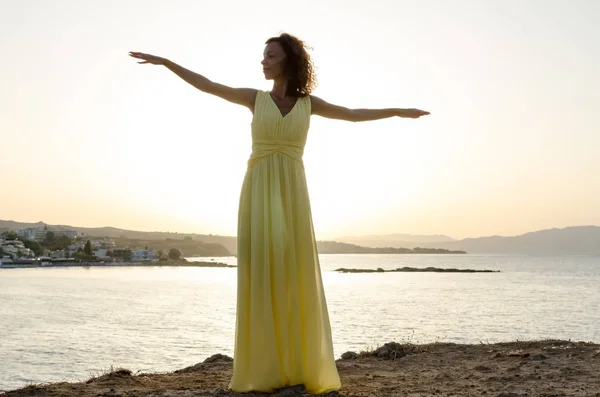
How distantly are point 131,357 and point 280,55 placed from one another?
17876 mm

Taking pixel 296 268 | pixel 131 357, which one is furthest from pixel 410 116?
pixel 131 357

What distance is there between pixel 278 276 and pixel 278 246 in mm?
239

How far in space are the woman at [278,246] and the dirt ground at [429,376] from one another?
0.22 meters

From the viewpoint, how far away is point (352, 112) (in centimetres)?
595

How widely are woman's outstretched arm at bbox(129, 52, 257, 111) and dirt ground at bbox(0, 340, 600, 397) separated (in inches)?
93.2

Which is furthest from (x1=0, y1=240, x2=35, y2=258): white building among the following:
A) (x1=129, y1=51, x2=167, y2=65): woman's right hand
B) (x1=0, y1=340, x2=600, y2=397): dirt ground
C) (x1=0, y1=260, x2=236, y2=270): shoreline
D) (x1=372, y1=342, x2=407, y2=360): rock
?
(x1=129, y1=51, x2=167, y2=65): woman's right hand

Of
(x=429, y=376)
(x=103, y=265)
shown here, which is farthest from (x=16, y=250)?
(x=429, y=376)

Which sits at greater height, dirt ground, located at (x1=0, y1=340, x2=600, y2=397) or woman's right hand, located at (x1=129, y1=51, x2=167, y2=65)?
woman's right hand, located at (x1=129, y1=51, x2=167, y2=65)

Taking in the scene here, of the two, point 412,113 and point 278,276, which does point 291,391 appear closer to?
point 278,276

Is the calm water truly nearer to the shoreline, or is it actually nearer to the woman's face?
the woman's face

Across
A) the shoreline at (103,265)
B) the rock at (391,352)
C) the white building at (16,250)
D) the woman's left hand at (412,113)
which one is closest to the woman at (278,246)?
the woman's left hand at (412,113)

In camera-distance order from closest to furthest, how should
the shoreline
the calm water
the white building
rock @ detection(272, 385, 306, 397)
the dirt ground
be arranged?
rock @ detection(272, 385, 306, 397), the dirt ground, the calm water, the shoreline, the white building

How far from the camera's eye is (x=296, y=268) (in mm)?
5566

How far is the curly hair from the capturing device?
564 centimetres
